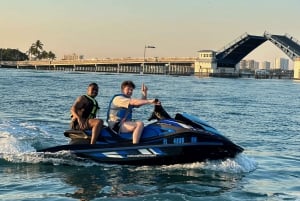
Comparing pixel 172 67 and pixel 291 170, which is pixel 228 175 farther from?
pixel 172 67

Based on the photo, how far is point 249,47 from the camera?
113 metres

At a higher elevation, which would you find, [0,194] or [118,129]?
[118,129]

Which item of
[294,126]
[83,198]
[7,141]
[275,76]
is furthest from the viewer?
[275,76]

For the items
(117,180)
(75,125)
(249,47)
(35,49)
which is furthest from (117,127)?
(35,49)

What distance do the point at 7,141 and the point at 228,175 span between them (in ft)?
17.1

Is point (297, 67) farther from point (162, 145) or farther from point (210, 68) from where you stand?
point (162, 145)

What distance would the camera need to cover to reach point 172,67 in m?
154

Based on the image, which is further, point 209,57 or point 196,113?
point 209,57

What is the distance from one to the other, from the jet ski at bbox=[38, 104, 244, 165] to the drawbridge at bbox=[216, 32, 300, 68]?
3805 inches

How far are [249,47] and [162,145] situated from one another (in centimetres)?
10565

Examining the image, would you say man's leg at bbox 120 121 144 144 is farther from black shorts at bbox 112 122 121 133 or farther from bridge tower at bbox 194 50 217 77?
bridge tower at bbox 194 50 217 77

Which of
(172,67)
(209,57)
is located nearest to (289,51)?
(209,57)

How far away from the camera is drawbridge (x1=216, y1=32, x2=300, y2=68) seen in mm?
108137

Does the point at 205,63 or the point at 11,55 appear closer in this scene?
the point at 205,63
